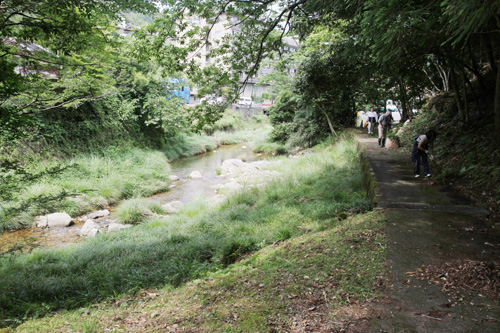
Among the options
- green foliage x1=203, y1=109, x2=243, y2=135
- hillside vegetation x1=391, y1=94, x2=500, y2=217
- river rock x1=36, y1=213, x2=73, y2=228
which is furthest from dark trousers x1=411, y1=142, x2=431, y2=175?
green foliage x1=203, y1=109, x2=243, y2=135

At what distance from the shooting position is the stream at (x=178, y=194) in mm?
7448

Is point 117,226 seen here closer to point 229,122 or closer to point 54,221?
point 54,221

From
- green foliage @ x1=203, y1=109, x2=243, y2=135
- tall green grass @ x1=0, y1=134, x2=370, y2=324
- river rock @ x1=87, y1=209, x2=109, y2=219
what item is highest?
green foliage @ x1=203, y1=109, x2=243, y2=135

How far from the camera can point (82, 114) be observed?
14.1 m

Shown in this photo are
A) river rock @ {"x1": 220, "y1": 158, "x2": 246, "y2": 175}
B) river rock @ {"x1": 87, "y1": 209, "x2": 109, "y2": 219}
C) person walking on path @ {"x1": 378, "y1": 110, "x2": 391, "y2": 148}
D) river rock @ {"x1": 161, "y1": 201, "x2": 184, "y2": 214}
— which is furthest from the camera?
river rock @ {"x1": 220, "y1": 158, "x2": 246, "y2": 175}

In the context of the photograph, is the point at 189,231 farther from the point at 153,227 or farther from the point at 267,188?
the point at 267,188

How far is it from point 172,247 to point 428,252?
14.3 feet

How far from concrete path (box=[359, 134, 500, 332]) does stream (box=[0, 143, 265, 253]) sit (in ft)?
17.9

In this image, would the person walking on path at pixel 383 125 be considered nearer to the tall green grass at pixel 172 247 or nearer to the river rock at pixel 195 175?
the tall green grass at pixel 172 247

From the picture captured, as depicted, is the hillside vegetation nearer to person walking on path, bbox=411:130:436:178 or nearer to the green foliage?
person walking on path, bbox=411:130:436:178

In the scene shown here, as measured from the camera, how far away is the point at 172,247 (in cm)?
593

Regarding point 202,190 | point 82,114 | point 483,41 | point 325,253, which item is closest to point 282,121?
point 202,190

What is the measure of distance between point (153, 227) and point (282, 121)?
15966mm

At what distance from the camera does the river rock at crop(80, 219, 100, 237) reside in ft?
26.1
